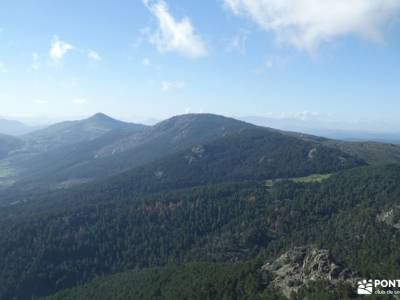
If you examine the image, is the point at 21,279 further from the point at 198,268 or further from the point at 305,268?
the point at 305,268

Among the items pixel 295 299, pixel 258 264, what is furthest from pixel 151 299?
pixel 295 299

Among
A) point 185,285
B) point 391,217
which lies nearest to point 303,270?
point 185,285

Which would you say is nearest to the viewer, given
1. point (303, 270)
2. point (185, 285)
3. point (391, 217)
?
point (303, 270)

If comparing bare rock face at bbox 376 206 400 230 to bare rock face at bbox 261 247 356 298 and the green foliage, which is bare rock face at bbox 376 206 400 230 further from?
the green foliage

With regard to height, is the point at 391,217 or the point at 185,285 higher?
the point at 391,217

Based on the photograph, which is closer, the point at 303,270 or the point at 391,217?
the point at 303,270

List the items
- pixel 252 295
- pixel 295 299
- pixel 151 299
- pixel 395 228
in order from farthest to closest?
pixel 395 228
pixel 151 299
pixel 252 295
pixel 295 299

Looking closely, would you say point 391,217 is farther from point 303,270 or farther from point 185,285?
point 185,285

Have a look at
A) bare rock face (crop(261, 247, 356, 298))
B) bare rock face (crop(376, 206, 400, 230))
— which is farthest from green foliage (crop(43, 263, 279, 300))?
bare rock face (crop(376, 206, 400, 230))
